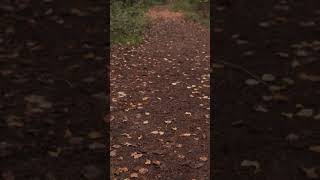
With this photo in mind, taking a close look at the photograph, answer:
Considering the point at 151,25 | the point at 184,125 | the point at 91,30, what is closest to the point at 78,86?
the point at 184,125

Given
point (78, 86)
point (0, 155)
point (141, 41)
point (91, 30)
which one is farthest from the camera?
point (141, 41)

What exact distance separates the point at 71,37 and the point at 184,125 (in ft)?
9.32

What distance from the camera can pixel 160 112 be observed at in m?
6.38

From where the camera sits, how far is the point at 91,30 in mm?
8461

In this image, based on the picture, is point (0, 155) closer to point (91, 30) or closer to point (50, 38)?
point (50, 38)

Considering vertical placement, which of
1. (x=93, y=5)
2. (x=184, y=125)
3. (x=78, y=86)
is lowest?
(x=184, y=125)

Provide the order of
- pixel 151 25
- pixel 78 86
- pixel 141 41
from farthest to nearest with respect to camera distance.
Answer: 1. pixel 151 25
2. pixel 141 41
3. pixel 78 86

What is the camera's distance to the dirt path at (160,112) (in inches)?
192
